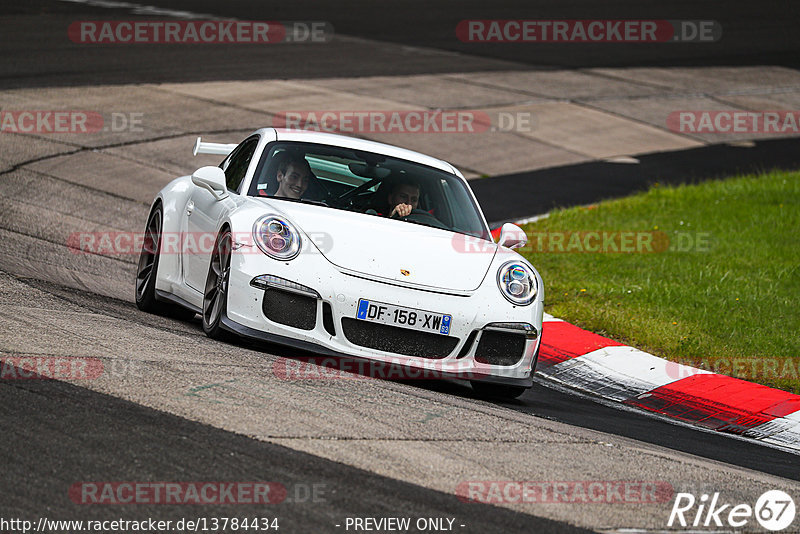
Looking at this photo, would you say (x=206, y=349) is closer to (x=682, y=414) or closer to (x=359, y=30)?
(x=682, y=414)

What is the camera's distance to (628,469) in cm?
505

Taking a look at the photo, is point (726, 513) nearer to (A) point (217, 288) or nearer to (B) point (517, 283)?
(B) point (517, 283)

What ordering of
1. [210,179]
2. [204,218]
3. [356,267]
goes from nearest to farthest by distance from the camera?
[356,267] < [210,179] < [204,218]

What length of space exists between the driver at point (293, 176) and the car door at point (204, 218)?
274 millimetres

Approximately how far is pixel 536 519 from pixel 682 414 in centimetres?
322

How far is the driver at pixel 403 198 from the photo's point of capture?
7.38 metres
